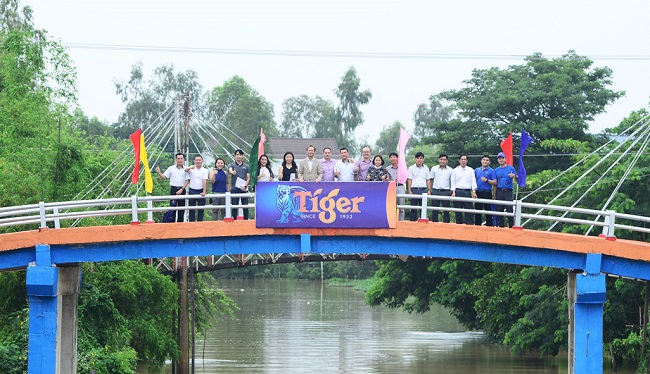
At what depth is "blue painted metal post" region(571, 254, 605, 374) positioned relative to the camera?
21.6m

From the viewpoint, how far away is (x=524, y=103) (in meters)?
49.3

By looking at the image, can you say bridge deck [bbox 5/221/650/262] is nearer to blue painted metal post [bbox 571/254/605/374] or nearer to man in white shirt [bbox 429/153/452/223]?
man in white shirt [bbox 429/153/452/223]

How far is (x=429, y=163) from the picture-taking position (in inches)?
2051

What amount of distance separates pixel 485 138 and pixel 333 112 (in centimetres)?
5877

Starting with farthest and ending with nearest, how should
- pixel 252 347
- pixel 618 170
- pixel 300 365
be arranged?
pixel 252 347 < pixel 300 365 < pixel 618 170

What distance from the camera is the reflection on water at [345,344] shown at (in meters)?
40.7

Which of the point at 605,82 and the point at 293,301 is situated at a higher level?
the point at 605,82

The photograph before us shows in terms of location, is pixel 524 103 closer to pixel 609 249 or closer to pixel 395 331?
pixel 395 331

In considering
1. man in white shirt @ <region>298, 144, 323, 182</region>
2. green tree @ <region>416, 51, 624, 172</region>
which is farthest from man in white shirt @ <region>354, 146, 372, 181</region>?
green tree @ <region>416, 51, 624, 172</region>

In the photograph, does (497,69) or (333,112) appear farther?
(333,112)

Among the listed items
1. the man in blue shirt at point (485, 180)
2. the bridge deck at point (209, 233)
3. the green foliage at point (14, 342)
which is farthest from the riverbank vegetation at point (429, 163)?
the man in blue shirt at point (485, 180)

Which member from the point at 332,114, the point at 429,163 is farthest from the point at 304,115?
the point at 429,163

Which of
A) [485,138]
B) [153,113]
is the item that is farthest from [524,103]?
[153,113]

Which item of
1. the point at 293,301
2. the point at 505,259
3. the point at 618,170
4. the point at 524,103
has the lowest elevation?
the point at 293,301
